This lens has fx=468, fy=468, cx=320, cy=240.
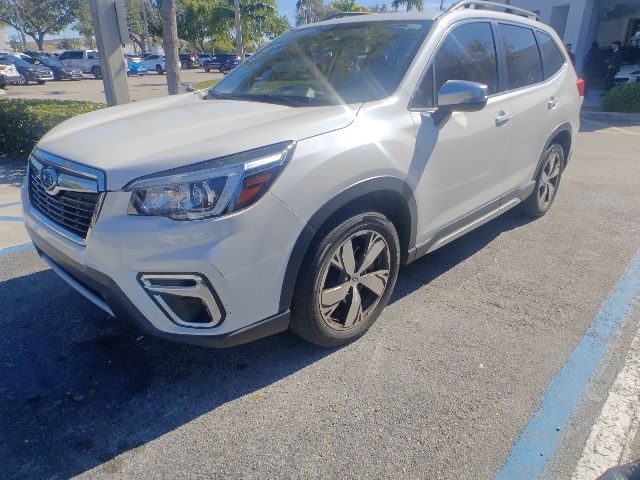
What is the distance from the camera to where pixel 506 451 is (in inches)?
80.5

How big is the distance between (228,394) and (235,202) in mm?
1055

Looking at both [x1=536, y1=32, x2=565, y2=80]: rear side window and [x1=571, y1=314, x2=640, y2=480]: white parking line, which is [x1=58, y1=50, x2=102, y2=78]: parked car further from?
[x1=571, y1=314, x2=640, y2=480]: white parking line

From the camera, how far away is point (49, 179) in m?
2.32

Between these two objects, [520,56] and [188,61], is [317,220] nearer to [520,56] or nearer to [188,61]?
[520,56]

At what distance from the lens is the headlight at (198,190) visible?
195cm

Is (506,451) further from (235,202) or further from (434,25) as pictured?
(434,25)

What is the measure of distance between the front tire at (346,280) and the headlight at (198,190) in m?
0.51

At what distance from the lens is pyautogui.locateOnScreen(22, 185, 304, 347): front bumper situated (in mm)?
1938

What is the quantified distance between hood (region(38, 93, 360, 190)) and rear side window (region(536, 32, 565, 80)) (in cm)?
260

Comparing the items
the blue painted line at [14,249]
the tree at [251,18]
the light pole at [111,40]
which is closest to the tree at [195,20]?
the tree at [251,18]

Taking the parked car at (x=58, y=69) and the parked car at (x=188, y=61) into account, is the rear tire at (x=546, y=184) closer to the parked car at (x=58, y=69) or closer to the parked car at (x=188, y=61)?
the parked car at (x=58, y=69)

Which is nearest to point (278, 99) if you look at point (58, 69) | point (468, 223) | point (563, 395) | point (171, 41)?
point (468, 223)

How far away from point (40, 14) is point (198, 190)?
2444 inches

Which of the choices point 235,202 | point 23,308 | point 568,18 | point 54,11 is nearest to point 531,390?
point 235,202
